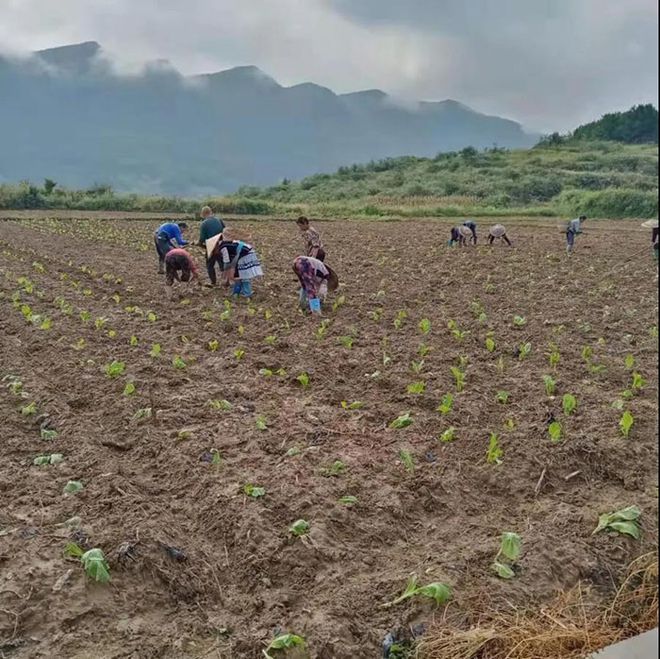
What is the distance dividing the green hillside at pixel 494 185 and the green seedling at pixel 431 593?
1.87 metres

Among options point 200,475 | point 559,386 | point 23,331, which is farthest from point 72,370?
point 559,386

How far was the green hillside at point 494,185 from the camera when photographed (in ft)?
8.31

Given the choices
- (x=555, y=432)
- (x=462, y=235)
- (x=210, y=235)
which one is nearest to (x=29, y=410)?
(x=555, y=432)

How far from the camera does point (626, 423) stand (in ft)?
14.2

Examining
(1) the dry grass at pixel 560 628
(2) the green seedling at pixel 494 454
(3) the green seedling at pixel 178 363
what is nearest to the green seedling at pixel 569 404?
(2) the green seedling at pixel 494 454

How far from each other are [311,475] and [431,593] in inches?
56.3

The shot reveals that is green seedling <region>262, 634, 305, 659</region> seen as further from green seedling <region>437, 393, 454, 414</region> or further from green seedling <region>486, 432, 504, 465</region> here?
green seedling <region>437, 393, 454, 414</region>

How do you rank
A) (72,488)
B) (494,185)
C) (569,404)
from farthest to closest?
(494,185) < (569,404) < (72,488)

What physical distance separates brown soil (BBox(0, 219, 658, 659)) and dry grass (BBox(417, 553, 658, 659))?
0.15 meters

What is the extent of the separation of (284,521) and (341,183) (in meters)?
44.8

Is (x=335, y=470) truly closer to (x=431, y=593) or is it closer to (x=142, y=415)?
(x=431, y=593)

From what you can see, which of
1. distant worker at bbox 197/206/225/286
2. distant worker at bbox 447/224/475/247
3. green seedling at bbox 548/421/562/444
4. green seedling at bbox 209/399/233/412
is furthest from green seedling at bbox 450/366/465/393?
distant worker at bbox 447/224/475/247

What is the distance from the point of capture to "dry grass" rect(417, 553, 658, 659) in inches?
103

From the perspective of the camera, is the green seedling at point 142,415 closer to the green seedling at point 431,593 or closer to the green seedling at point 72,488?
the green seedling at point 72,488
